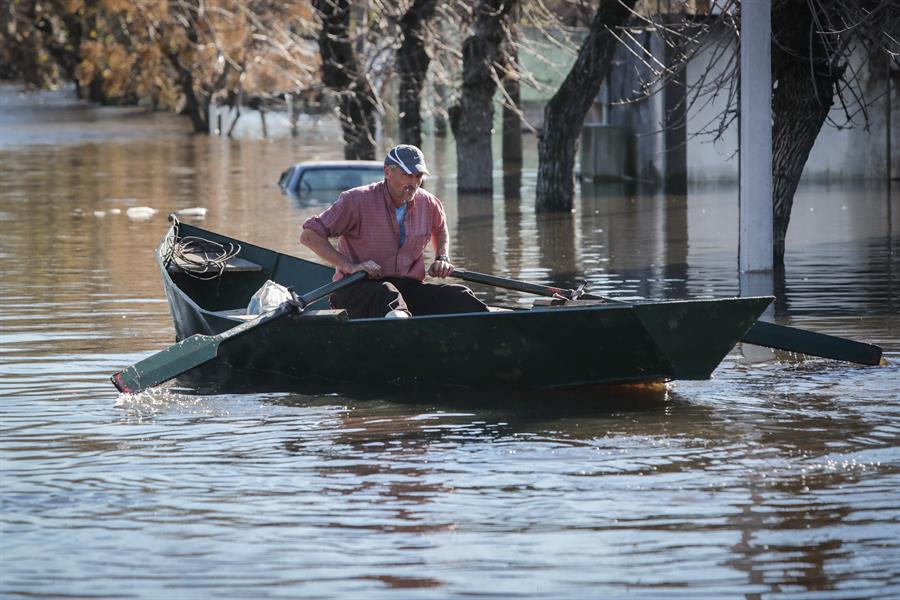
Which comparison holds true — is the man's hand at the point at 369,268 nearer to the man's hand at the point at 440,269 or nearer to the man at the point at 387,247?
the man at the point at 387,247

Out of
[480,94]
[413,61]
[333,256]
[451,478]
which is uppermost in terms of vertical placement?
[413,61]

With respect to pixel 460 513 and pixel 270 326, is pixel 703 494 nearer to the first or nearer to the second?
pixel 460 513

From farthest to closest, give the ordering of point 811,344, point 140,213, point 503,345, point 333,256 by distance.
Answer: point 140,213 < point 333,256 < point 811,344 < point 503,345

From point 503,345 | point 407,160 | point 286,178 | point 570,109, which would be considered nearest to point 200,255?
point 407,160

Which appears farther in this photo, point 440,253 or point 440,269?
point 440,253

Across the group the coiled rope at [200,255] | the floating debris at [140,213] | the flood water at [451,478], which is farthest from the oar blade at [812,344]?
the floating debris at [140,213]

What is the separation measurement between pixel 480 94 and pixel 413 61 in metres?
2.74

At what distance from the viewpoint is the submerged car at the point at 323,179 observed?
3034cm

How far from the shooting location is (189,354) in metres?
11.0

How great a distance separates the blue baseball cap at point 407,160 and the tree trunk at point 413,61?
19.4 meters

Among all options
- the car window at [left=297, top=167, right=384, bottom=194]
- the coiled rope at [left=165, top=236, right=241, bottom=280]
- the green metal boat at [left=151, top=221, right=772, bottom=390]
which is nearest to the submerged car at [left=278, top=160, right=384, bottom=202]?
the car window at [left=297, top=167, right=384, bottom=194]

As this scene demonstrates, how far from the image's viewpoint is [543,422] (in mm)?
10023

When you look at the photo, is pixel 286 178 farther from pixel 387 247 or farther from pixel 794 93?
pixel 387 247

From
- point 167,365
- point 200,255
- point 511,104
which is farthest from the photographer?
point 511,104
